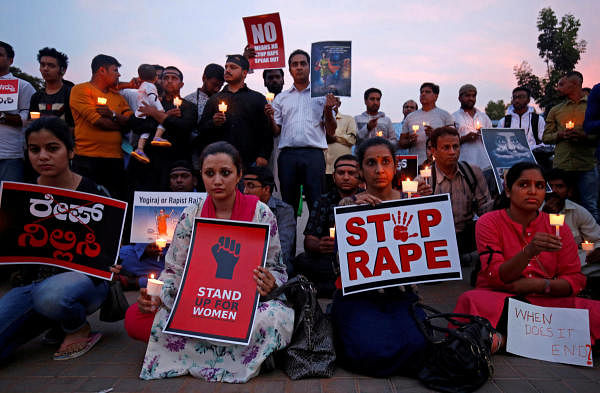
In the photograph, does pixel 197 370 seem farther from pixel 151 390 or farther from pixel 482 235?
pixel 482 235

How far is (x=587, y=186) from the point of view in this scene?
19.9ft

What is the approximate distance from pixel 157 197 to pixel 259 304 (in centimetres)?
271

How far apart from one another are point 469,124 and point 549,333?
4.91m

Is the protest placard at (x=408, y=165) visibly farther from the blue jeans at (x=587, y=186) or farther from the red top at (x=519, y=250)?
the red top at (x=519, y=250)

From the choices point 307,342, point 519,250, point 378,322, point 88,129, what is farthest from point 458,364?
point 88,129

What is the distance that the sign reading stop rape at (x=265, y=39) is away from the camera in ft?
21.4

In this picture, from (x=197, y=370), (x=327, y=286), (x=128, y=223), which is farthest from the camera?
(x=128, y=223)

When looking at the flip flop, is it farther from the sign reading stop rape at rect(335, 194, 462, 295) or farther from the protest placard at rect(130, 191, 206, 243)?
the sign reading stop rape at rect(335, 194, 462, 295)

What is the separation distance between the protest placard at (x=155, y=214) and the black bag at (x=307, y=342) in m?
2.44

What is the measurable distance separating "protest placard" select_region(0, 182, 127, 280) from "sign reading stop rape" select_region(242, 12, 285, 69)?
403 centimetres

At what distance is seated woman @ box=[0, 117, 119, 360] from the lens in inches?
123

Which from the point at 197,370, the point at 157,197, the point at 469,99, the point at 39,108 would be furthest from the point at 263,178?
the point at 469,99

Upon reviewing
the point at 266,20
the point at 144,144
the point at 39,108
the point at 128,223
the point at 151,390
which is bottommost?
the point at 151,390

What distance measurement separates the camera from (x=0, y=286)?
5070 mm
